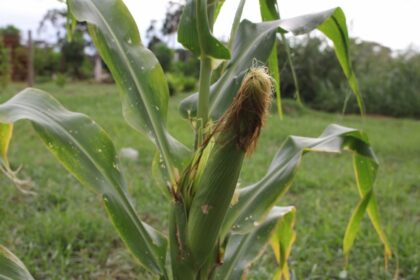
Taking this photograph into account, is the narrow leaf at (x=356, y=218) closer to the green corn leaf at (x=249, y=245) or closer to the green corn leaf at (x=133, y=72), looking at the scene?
the green corn leaf at (x=249, y=245)

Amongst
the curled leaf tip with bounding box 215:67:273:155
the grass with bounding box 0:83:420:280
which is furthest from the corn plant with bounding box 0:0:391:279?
the grass with bounding box 0:83:420:280

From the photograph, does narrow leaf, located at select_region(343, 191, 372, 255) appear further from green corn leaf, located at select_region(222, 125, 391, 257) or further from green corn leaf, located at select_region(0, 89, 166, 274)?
green corn leaf, located at select_region(0, 89, 166, 274)

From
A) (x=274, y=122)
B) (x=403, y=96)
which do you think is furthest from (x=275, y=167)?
(x=403, y=96)

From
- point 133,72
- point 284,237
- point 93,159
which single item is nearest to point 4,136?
point 93,159

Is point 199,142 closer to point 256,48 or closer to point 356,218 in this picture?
point 256,48

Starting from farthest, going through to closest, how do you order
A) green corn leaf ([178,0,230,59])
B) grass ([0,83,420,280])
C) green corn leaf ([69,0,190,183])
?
grass ([0,83,420,280])
green corn leaf ([69,0,190,183])
green corn leaf ([178,0,230,59])

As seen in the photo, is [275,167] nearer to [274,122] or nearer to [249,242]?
[249,242]

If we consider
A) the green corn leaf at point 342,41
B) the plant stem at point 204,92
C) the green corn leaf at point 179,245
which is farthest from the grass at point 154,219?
the green corn leaf at point 179,245
